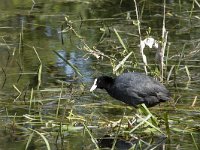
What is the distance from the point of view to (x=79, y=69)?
8250mm

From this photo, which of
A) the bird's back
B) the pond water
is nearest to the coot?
the bird's back

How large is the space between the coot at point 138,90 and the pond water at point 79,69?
115 millimetres

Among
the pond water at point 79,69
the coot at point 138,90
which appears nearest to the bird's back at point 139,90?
the coot at point 138,90

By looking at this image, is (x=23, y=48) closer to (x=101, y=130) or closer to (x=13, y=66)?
(x=13, y=66)

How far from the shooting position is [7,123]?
637 cm

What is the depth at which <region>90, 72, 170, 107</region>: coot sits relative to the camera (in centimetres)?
670

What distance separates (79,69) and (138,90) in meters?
1.55

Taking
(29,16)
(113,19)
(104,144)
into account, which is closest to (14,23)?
(29,16)

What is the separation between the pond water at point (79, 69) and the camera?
20.2ft

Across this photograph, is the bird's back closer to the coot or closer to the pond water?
the coot

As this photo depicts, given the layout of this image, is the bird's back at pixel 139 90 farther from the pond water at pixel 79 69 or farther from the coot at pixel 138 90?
the pond water at pixel 79 69

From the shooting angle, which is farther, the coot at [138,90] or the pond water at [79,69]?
the coot at [138,90]

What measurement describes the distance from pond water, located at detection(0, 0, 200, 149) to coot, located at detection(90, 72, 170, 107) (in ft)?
0.38

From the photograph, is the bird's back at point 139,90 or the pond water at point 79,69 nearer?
the pond water at point 79,69
